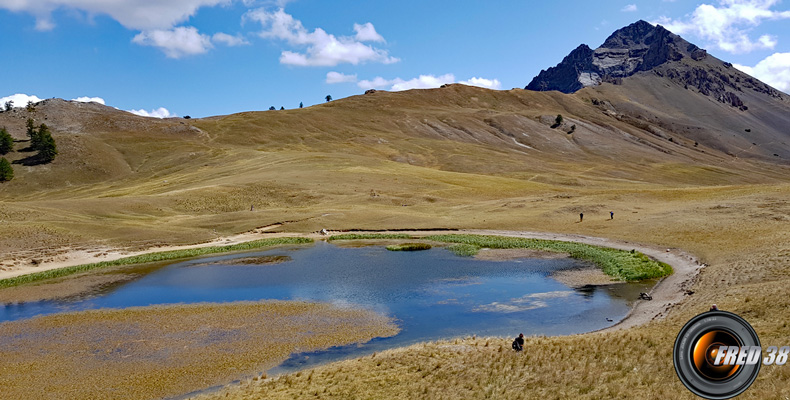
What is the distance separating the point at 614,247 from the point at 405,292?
92.9 feet

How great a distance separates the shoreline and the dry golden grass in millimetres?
17649

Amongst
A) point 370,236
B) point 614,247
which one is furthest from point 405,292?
point 370,236

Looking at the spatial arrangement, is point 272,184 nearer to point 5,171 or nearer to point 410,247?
point 410,247

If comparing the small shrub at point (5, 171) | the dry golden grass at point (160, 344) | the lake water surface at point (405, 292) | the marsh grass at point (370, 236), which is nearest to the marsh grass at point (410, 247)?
the lake water surface at point (405, 292)

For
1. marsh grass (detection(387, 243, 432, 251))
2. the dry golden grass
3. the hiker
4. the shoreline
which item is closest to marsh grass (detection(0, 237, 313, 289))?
the shoreline

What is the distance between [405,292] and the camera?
43094 millimetres

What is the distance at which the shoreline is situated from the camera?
113 ft

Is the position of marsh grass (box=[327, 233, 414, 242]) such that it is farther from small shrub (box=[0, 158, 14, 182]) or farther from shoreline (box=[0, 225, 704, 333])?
small shrub (box=[0, 158, 14, 182])

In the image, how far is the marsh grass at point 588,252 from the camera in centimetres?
4503

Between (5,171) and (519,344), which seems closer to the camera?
(519,344)

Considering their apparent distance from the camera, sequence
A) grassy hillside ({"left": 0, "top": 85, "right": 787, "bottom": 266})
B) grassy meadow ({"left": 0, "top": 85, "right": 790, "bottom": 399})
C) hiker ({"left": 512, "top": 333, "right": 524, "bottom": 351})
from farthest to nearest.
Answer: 1. grassy hillside ({"left": 0, "top": 85, "right": 787, "bottom": 266})
2. hiker ({"left": 512, "top": 333, "right": 524, "bottom": 351})
3. grassy meadow ({"left": 0, "top": 85, "right": 790, "bottom": 399})

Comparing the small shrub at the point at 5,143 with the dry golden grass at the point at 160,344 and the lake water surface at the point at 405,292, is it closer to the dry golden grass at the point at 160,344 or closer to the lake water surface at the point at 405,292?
the lake water surface at the point at 405,292

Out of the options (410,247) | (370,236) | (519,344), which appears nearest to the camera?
(519,344)

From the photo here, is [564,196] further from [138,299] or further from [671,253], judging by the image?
[138,299]
